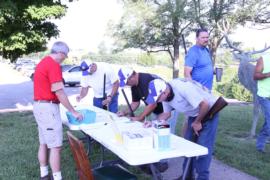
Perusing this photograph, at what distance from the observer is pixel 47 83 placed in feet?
15.0

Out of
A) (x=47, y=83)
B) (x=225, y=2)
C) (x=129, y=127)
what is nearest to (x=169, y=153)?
(x=129, y=127)

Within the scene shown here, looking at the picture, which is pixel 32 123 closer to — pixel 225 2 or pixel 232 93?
pixel 232 93

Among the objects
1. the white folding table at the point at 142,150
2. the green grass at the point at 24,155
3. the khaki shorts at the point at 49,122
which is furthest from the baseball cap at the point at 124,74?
the green grass at the point at 24,155

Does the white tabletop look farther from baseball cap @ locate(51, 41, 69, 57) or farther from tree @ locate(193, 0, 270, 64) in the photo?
tree @ locate(193, 0, 270, 64)

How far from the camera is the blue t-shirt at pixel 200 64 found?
560 centimetres

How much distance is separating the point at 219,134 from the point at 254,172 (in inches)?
106

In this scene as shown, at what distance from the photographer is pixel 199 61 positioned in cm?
564

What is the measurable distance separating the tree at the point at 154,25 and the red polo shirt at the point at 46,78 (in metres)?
19.9

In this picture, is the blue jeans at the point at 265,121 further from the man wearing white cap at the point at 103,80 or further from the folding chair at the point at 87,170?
the folding chair at the point at 87,170

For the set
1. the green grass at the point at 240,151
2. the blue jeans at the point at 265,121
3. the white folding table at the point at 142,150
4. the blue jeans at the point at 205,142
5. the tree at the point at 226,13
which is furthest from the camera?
the tree at the point at 226,13

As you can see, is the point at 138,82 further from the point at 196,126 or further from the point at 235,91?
the point at 235,91

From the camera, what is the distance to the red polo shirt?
4.48m

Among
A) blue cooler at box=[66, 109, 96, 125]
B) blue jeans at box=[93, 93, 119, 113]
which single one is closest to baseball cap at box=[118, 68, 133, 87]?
blue cooler at box=[66, 109, 96, 125]

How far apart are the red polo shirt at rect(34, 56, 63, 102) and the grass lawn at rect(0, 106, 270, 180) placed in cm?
131
